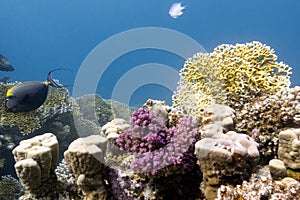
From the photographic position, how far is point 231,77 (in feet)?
13.2

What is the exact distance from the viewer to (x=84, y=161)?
2.65m

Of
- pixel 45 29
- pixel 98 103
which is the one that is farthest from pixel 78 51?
pixel 98 103

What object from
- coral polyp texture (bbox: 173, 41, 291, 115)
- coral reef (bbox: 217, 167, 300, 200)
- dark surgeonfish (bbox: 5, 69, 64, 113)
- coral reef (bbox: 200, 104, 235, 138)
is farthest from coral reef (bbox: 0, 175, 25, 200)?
coral reef (bbox: 217, 167, 300, 200)

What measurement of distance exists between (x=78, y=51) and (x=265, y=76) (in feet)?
406

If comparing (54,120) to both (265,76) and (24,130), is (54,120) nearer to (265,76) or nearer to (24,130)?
(24,130)

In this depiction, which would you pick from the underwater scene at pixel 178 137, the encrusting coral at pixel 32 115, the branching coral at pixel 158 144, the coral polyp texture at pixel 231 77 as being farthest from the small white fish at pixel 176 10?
the branching coral at pixel 158 144

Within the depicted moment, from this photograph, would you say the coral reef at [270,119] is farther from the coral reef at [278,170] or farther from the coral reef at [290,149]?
the coral reef at [278,170]

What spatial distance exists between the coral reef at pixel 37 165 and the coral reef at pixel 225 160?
1.67 meters

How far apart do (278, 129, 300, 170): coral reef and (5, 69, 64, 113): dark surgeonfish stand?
112 inches

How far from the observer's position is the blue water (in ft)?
290

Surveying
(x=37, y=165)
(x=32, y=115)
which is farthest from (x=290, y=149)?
(x=32, y=115)

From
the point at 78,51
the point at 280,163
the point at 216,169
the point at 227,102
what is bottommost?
the point at 216,169

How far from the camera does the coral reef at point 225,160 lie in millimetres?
2236

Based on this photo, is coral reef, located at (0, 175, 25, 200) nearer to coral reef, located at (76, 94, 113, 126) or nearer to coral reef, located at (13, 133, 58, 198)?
coral reef, located at (76, 94, 113, 126)
